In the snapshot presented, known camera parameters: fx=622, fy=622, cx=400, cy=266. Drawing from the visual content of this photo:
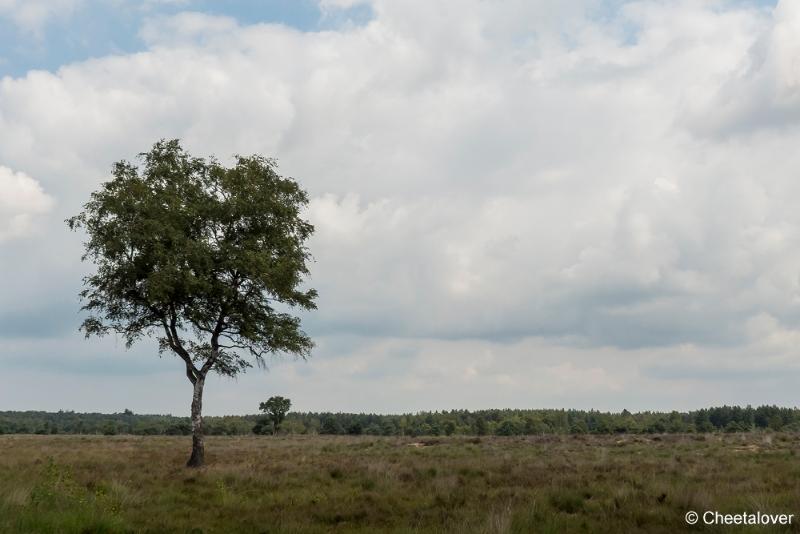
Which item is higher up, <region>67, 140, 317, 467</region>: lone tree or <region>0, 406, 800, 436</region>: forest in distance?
<region>67, 140, 317, 467</region>: lone tree

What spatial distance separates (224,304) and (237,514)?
55.6 ft

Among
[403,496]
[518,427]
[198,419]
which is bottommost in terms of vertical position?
[518,427]

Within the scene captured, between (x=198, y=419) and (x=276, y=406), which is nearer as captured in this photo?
(x=198, y=419)

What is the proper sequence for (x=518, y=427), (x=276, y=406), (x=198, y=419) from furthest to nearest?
(x=518, y=427)
(x=276, y=406)
(x=198, y=419)

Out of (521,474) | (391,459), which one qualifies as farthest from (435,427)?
(521,474)

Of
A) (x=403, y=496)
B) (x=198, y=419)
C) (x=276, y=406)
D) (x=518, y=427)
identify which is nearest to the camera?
(x=403, y=496)

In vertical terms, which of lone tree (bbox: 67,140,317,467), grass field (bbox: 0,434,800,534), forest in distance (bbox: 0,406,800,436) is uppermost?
lone tree (bbox: 67,140,317,467)

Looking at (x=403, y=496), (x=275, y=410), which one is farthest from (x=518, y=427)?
(x=403, y=496)

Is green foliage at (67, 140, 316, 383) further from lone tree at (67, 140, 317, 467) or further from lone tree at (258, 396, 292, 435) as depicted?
lone tree at (258, 396, 292, 435)

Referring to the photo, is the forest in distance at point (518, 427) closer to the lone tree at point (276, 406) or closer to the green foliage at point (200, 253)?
the lone tree at point (276, 406)

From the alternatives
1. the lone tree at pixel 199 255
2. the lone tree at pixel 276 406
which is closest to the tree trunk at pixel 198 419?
the lone tree at pixel 199 255

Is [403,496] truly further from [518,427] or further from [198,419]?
[518,427]

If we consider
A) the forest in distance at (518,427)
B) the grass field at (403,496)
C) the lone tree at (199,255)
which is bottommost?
the forest in distance at (518,427)

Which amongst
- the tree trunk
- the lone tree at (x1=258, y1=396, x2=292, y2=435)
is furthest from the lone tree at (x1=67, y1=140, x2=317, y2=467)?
the lone tree at (x1=258, y1=396, x2=292, y2=435)
